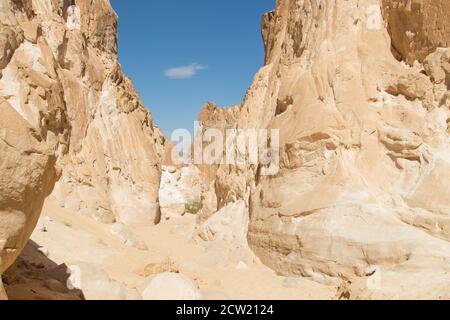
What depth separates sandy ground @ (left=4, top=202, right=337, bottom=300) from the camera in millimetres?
5918

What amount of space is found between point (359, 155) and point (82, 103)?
1103 cm

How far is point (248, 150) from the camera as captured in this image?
11953 mm

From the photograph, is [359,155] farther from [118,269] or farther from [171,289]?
[118,269]

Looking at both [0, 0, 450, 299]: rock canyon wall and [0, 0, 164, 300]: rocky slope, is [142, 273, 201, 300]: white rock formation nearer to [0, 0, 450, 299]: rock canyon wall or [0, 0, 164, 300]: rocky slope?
[0, 0, 450, 299]: rock canyon wall

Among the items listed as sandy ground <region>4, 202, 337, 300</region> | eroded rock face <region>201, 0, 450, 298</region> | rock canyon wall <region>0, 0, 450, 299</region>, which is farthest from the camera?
eroded rock face <region>201, 0, 450, 298</region>

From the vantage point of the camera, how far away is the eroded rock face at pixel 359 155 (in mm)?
6957

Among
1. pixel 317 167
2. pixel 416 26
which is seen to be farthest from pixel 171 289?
pixel 416 26

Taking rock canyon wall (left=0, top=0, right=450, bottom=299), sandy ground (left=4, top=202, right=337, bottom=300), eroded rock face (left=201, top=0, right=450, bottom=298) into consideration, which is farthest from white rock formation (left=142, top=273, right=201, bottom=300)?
eroded rock face (left=201, top=0, right=450, bottom=298)

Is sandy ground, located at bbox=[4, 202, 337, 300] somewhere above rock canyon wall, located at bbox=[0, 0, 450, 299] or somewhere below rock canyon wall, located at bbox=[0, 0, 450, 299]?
below

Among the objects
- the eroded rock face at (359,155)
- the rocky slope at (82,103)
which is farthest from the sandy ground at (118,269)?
the rocky slope at (82,103)

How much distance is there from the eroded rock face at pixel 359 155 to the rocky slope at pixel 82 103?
4662 mm

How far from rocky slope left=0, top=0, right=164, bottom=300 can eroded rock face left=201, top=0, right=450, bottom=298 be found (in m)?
4.66
